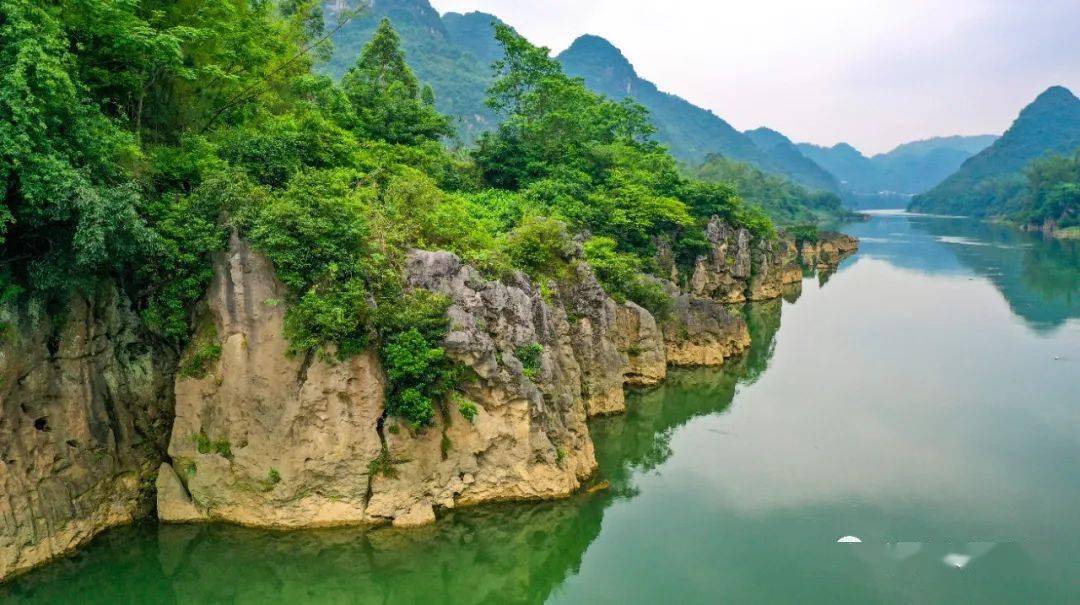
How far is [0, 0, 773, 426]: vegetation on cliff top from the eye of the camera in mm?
9633

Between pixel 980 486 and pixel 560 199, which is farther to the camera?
pixel 560 199

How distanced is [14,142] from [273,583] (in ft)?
25.5

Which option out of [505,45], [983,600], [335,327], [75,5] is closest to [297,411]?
[335,327]

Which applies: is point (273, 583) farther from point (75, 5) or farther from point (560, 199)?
point (560, 199)

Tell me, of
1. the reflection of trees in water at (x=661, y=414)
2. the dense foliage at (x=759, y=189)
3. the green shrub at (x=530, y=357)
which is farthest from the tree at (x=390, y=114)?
the dense foliage at (x=759, y=189)

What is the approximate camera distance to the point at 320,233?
11.8m

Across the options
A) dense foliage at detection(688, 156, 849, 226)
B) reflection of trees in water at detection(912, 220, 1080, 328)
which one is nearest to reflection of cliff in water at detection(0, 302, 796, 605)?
reflection of trees in water at detection(912, 220, 1080, 328)

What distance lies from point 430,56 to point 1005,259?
90.6 metres

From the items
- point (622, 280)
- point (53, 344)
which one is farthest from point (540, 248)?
point (53, 344)

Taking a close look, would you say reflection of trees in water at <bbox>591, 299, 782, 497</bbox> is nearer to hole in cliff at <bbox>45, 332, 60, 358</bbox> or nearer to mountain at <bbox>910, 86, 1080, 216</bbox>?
hole in cliff at <bbox>45, 332, 60, 358</bbox>

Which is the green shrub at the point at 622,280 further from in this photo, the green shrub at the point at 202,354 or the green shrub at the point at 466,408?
the green shrub at the point at 202,354

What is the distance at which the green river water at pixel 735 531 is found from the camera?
11.0 m

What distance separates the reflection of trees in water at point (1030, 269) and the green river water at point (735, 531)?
1717 centimetres

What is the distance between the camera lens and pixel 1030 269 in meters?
52.5
